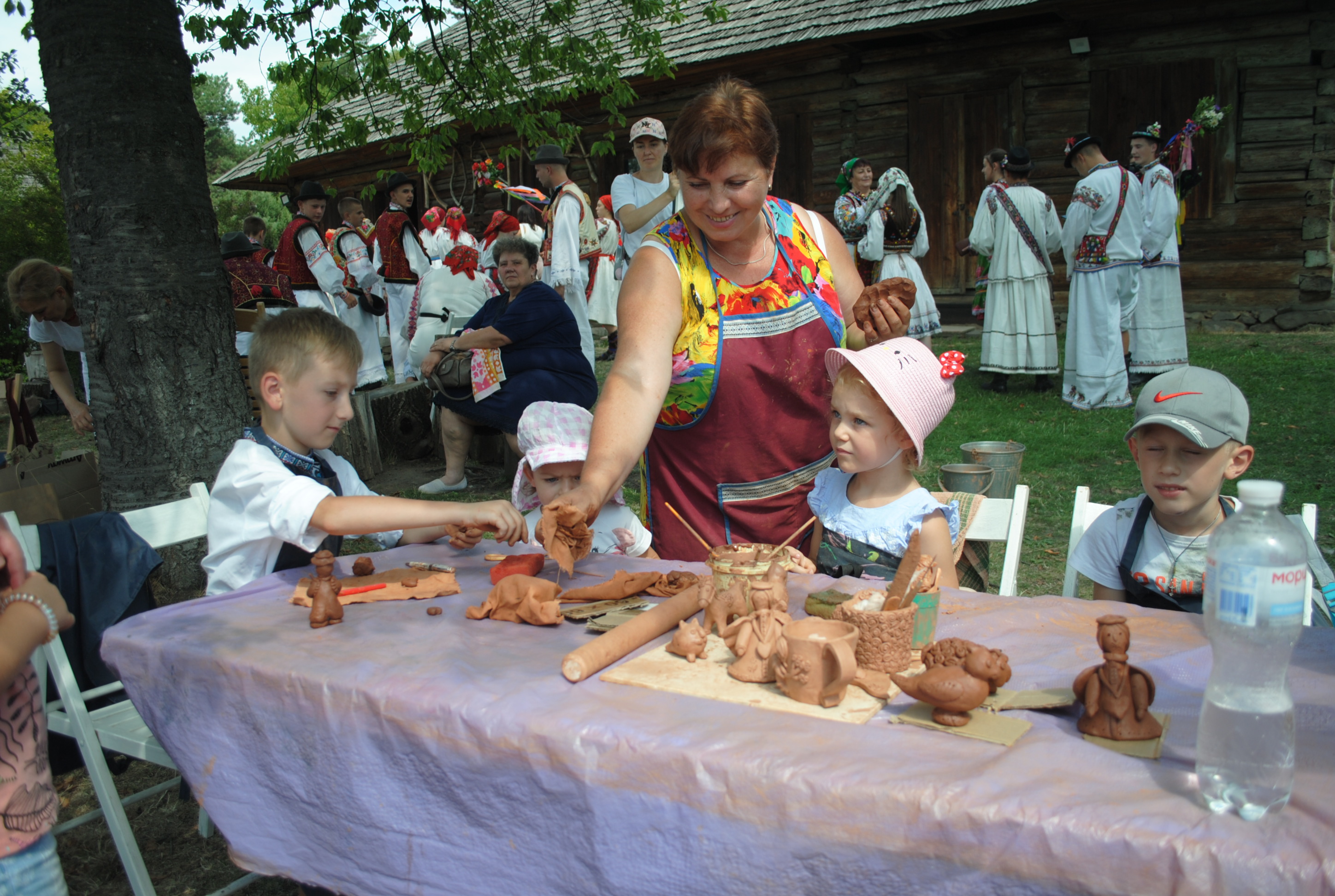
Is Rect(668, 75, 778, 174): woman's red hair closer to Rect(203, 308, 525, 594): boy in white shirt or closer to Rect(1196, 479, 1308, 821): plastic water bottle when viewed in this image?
Rect(203, 308, 525, 594): boy in white shirt

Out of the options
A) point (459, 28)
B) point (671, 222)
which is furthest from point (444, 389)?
point (459, 28)

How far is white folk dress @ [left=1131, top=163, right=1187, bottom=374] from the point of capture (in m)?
8.09

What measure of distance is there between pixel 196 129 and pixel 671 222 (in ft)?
8.65

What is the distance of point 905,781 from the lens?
1203 mm

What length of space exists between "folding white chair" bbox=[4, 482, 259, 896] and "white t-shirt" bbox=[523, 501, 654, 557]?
3.60 ft

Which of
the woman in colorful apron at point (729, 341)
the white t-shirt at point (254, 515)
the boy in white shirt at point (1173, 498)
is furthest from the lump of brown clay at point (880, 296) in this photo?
the white t-shirt at point (254, 515)

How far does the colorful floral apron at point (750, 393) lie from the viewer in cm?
265

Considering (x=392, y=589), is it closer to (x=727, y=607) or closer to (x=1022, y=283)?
(x=727, y=607)

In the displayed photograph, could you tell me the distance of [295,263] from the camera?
888 centimetres

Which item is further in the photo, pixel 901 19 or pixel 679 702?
pixel 901 19

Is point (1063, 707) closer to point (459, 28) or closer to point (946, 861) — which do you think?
point (946, 861)

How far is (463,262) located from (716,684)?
6.46 m

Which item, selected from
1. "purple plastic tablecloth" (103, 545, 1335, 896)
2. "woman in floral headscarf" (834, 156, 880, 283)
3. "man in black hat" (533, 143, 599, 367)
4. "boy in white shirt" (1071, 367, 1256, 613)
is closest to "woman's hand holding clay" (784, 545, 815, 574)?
"purple plastic tablecloth" (103, 545, 1335, 896)

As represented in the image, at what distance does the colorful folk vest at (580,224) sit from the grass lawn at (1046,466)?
4.91ft
